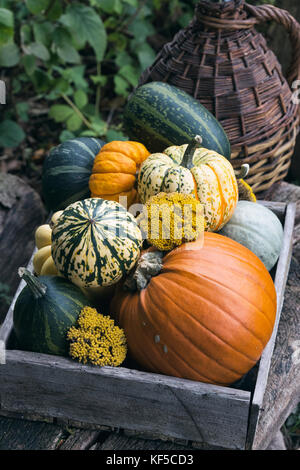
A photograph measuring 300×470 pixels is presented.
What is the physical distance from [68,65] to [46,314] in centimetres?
302

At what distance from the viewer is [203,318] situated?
130 cm

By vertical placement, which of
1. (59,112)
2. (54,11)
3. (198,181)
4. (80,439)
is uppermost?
(54,11)

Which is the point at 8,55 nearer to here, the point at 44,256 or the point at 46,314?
the point at 44,256

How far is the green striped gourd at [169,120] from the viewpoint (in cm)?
188

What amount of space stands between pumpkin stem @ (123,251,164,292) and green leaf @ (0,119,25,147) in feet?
6.00

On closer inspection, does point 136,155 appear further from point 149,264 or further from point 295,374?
point 295,374

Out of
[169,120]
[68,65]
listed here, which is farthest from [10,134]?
[169,120]

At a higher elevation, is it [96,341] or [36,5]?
[36,5]

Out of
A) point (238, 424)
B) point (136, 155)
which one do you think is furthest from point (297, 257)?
point (238, 424)

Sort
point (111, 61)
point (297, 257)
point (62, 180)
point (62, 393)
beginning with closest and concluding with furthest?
point (62, 393), point (62, 180), point (297, 257), point (111, 61)

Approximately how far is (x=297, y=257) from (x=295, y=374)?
61 cm

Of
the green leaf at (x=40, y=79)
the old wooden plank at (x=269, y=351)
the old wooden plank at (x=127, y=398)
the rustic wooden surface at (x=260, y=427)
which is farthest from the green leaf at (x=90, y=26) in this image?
the old wooden plank at (x=127, y=398)

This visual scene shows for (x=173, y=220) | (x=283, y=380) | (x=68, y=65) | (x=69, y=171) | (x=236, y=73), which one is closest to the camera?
(x=173, y=220)

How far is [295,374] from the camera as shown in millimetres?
1703
